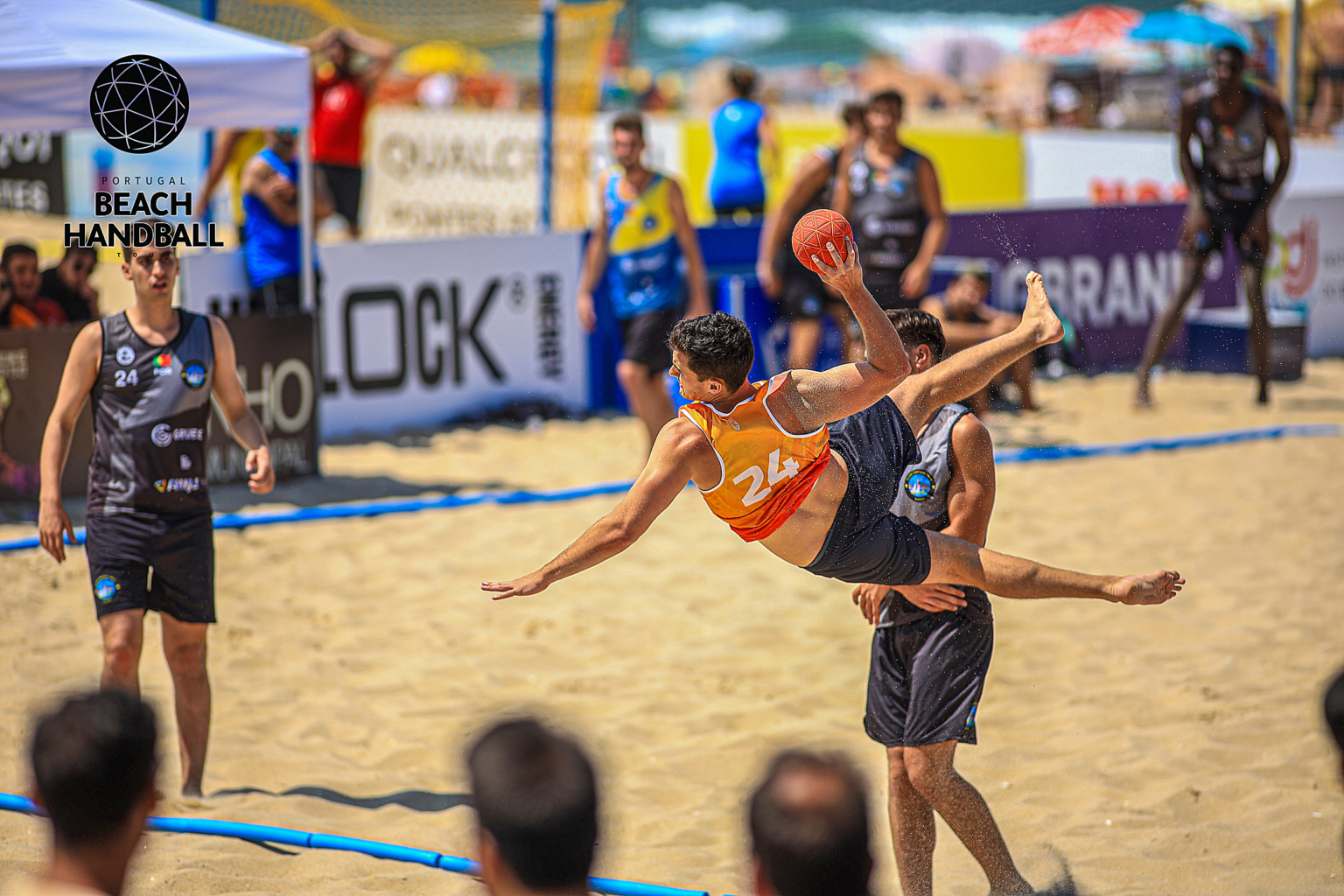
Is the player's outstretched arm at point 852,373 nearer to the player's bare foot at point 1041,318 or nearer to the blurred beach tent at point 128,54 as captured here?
the player's bare foot at point 1041,318

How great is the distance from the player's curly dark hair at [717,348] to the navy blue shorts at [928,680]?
0.79 meters

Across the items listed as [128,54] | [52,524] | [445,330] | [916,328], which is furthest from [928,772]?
[445,330]

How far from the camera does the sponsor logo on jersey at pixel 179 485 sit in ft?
13.1

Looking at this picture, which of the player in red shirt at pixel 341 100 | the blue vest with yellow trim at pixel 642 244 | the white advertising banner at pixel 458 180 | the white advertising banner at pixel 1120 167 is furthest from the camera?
the white advertising banner at pixel 1120 167

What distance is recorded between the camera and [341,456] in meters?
8.37

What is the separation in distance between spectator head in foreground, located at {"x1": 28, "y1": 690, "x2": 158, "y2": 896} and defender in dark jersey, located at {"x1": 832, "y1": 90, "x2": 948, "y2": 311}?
6447 mm

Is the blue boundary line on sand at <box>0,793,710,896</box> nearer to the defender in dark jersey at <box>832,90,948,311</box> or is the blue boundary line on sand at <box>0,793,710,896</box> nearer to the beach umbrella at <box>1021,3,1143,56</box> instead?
the defender in dark jersey at <box>832,90,948,311</box>

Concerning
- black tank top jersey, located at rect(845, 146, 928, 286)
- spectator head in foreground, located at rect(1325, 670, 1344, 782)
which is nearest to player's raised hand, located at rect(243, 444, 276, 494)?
spectator head in foreground, located at rect(1325, 670, 1344, 782)

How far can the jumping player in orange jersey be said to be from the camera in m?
3.00

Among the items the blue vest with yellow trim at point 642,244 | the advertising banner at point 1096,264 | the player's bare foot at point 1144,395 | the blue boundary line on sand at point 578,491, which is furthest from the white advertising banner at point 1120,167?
the blue vest with yellow trim at point 642,244

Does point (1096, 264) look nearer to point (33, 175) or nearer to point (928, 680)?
point (928, 680)

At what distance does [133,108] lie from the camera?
4.58 metres

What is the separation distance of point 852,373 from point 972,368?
1.15ft

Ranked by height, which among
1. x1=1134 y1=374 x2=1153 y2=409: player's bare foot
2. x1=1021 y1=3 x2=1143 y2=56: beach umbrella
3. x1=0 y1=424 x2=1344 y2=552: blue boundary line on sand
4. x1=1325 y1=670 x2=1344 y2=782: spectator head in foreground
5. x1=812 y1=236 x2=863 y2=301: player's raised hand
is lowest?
x1=0 y1=424 x2=1344 y2=552: blue boundary line on sand
